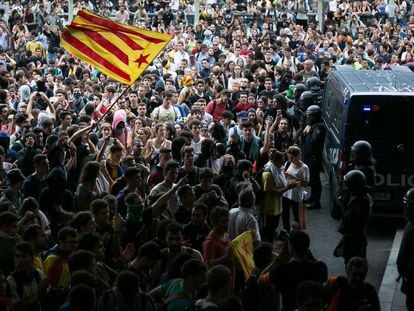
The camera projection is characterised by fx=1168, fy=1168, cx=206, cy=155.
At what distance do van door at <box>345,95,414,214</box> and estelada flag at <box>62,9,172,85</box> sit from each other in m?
2.88

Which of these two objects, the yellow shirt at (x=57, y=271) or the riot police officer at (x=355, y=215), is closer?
the yellow shirt at (x=57, y=271)

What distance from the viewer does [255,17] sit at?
129 feet

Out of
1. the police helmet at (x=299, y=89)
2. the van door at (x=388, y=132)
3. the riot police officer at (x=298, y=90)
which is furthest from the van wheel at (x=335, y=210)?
the police helmet at (x=299, y=89)

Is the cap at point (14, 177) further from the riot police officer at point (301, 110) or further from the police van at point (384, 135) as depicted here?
the riot police officer at point (301, 110)

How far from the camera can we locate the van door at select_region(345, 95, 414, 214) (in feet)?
52.6

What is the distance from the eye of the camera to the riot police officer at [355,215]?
13117 millimetres

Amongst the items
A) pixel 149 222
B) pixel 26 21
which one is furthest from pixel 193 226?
pixel 26 21

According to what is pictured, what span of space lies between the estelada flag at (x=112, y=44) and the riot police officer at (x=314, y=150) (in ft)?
11.6

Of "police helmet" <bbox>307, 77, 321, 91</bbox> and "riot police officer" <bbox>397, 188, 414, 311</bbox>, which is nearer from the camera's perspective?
"riot police officer" <bbox>397, 188, 414, 311</bbox>

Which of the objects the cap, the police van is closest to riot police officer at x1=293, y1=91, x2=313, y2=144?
the police van

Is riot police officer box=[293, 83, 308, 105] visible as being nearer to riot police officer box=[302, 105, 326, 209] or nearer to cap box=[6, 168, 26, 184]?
riot police officer box=[302, 105, 326, 209]

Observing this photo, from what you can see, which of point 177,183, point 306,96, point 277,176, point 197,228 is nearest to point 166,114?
point 306,96

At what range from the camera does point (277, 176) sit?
48.6 ft

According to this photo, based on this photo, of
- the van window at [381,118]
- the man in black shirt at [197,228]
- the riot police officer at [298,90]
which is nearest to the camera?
the man in black shirt at [197,228]
